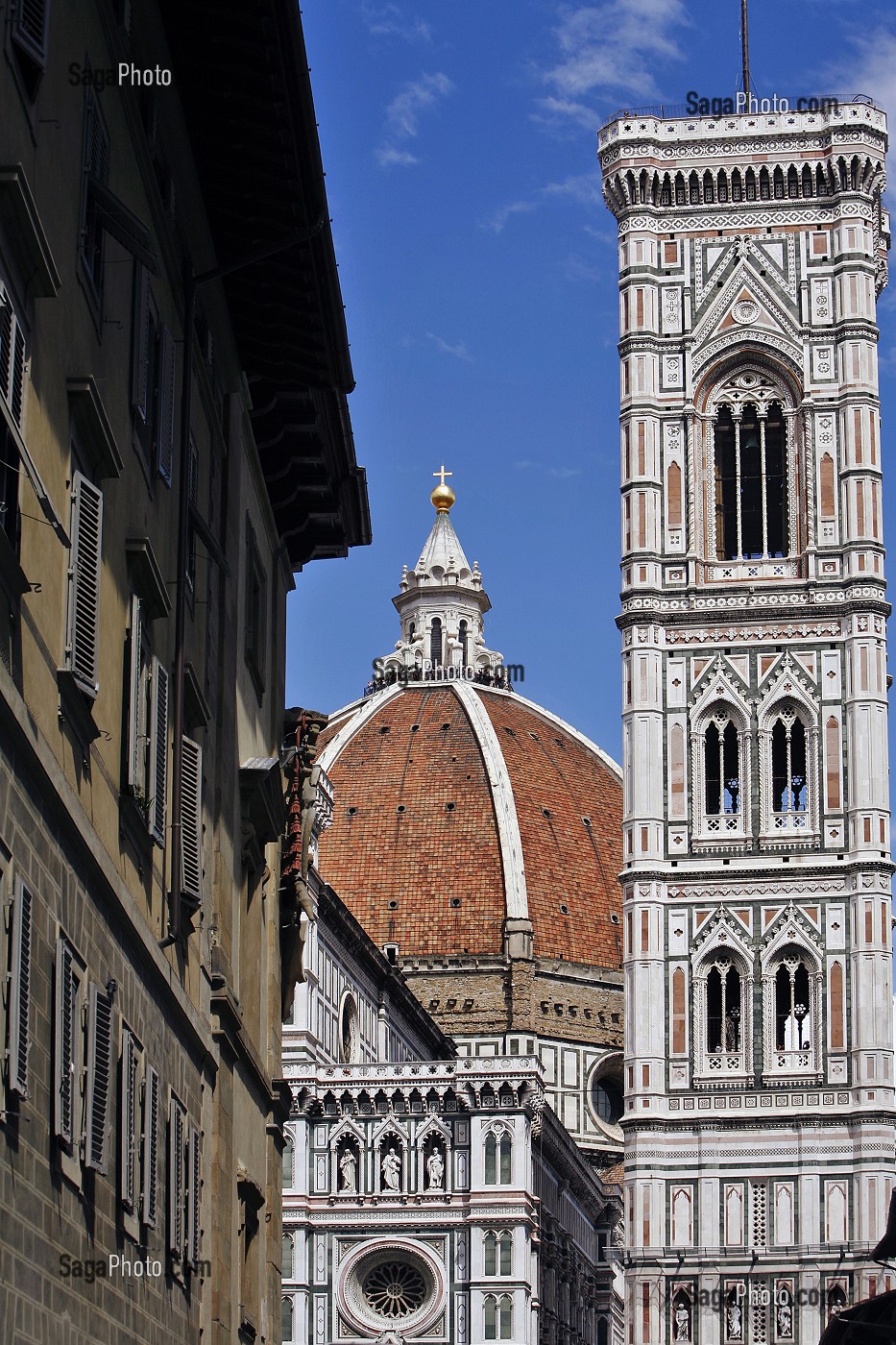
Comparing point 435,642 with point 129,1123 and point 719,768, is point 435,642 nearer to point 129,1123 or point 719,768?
point 719,768

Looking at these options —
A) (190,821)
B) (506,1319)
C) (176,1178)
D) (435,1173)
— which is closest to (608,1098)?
(435,1173)

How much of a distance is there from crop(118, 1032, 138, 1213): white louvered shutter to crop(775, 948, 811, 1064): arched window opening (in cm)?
4537

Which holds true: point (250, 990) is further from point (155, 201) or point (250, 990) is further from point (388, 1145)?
point (388, 1145)

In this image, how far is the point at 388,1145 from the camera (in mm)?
73938

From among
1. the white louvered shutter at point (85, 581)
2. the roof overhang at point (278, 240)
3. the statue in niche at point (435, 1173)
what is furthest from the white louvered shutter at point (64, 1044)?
the statue in niche at point (435, 1173)

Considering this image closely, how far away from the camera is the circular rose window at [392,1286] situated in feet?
237

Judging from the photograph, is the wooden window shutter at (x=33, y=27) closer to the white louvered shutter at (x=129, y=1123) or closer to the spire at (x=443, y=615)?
the white louvered shutter at (x=129, y=1123)

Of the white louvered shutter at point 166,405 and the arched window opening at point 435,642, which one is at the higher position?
the arched window opening at point 435,642

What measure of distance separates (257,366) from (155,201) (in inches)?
178

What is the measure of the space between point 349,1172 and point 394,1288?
10.9ft

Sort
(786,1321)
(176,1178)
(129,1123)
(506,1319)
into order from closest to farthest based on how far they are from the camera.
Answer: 1. (129,1123)
2. (176,1178)
3. (786,1321)
4. (506,1319)

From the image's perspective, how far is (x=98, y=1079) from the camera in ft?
40.0

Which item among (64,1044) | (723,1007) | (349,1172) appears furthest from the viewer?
(349,1172)

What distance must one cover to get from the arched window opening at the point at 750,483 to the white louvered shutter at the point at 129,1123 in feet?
160
